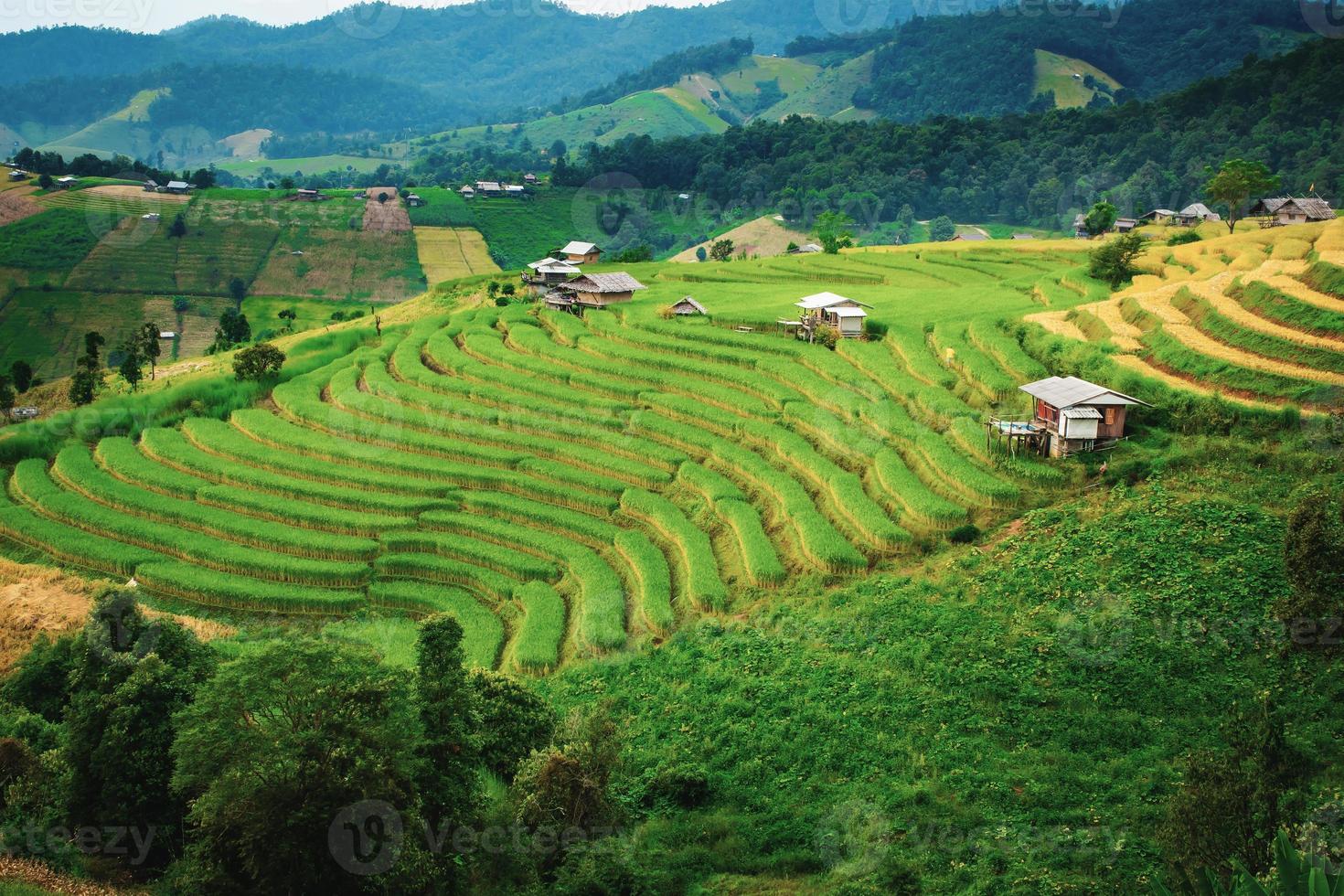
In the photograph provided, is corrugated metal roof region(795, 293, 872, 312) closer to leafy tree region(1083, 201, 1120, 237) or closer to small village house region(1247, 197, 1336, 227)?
small village house region(1247, 197, 1336, 227)

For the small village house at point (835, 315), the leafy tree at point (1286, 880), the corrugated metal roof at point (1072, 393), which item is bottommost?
the leafy tree at point (1286, 880)

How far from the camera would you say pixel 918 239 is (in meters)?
117

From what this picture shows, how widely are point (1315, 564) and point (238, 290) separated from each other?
102 meters

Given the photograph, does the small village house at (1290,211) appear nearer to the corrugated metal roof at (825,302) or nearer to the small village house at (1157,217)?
the small village house at (1157,217)

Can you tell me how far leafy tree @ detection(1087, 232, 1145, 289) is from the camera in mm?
49656

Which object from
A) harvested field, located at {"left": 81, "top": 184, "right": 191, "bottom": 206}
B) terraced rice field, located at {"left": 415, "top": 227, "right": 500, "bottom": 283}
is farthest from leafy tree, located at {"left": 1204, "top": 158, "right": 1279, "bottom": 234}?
harvested field, located at {"left": 81, "top": 184, "right": 191, "bottom": 206}

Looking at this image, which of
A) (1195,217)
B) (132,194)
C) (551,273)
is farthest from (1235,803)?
(132,194)

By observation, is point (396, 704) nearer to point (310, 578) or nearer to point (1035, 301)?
point (310, 578)

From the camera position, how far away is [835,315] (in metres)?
48.0

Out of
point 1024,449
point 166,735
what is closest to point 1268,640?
point 1024,449

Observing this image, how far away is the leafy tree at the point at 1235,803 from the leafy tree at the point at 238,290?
102133mm

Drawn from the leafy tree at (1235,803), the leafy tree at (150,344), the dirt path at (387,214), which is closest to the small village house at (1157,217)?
the leafy tree at (150,344)

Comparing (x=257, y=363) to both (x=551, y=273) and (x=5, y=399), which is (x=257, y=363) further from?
(x=551, y=273)

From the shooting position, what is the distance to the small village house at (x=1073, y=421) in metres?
31.0
